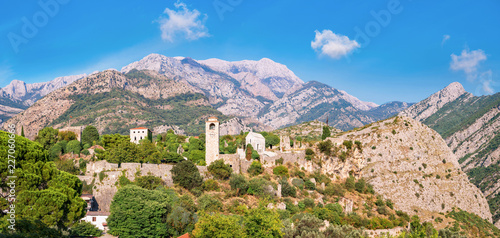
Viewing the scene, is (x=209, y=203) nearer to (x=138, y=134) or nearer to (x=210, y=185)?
(x=210, y=185)

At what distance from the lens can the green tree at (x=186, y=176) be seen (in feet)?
150

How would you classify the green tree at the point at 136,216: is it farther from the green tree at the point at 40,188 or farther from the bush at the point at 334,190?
the bush at the point at 334,190

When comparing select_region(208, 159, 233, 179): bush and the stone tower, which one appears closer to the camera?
select_region(208, 159, 233, 179): bush

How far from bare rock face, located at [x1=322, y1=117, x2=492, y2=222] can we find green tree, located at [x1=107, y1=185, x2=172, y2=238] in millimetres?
35803

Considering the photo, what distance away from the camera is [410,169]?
6781 cm

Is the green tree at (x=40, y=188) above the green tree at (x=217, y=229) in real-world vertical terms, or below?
above

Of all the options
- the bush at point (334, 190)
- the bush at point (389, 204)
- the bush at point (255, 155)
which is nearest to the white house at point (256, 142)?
the bush at point (255, 155)

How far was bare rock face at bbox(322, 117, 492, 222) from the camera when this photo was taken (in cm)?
6412

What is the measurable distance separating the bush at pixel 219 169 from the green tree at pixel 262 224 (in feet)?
65.0

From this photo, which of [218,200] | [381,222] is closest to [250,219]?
[218,200]

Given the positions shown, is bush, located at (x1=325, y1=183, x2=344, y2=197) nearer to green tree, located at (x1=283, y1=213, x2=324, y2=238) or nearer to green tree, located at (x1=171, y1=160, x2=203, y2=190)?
green tree, located at (x1=283, y1=213, x2=324, y2=238)

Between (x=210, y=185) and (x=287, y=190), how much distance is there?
11.2m

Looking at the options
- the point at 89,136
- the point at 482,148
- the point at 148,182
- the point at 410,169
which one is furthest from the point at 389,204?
the point at 482,148

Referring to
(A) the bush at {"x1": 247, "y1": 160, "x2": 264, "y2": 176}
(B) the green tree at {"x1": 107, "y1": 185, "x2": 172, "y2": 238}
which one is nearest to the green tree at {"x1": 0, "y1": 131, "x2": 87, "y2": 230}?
(B) the green tree at {"x1": 107, "y1": 185, "x2": 172, "y2": 238}
